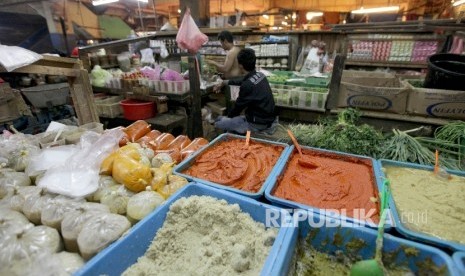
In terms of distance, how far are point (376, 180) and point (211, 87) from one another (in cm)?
359

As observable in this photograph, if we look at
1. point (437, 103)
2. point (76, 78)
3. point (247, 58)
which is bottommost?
point (437, 103)

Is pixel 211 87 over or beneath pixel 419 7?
beneath

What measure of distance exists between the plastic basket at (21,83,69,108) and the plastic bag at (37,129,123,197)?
3.29m

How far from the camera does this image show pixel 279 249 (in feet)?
3.64

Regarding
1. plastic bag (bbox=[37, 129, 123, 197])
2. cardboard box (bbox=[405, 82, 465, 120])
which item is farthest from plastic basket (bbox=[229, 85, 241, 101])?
plastic bag (bbox=[37, 129, 123, 197])

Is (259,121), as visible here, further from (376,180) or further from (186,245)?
(186,245)

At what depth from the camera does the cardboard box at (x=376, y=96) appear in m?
2.68

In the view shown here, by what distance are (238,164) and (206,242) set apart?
788mm

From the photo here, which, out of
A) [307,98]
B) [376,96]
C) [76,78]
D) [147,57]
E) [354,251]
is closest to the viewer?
[354,251]

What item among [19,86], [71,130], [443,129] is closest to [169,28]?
[19,86]

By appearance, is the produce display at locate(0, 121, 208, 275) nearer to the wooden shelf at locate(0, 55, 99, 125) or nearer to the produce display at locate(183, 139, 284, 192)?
the produce display at locate(183, 139, 284, 192)

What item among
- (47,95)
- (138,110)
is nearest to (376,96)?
(138,110)

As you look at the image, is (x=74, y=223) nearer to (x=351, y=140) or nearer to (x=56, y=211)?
(x=56, y=211)

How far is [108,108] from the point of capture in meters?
4.53
